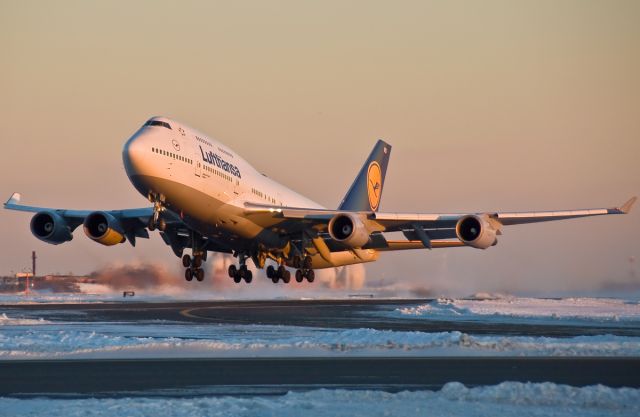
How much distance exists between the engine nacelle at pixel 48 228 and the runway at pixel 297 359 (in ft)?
22.6

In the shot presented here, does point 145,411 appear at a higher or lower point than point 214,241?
lower

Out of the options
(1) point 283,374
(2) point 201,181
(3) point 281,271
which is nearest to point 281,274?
(3) point 281,271

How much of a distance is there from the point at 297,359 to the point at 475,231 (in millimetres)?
21198

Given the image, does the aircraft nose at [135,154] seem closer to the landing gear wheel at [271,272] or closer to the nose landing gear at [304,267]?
the nose landing gear at [304,267]

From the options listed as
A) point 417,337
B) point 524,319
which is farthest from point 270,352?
point 524,319

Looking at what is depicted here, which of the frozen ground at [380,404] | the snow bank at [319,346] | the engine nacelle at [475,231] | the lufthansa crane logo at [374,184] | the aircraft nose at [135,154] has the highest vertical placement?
the lufthansa crane logo at [374,184]

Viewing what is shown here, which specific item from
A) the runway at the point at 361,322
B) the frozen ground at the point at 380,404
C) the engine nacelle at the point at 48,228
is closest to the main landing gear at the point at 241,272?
the runway at the point at 361,322

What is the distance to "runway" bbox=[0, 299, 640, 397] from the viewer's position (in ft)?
77.7

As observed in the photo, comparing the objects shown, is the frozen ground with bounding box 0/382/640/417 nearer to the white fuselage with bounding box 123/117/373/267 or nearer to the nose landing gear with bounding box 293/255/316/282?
the white fuselage with bounding box 123/117/373/267

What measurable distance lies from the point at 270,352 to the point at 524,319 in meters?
24.9

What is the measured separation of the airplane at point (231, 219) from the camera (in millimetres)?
42594

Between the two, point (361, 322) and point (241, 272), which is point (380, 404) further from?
point (241, 272)

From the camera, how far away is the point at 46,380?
968 inches

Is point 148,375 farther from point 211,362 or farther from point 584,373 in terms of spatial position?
point 584,373
